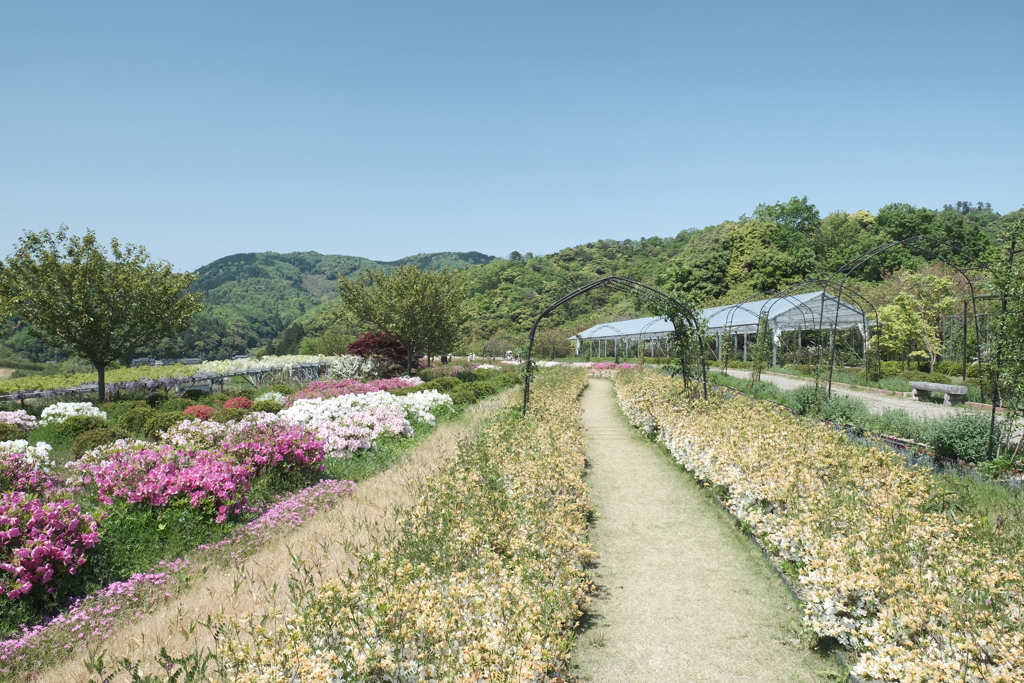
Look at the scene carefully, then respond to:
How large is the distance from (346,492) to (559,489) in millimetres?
2755

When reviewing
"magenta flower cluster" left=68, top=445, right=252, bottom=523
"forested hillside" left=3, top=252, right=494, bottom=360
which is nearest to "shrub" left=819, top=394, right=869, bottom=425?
"magenta flower cluster" left=68, top=445, right=252, bottom=523

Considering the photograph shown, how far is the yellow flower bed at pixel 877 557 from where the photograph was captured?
8.91 ft

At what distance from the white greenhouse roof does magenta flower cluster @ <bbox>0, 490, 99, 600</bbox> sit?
1449 cm

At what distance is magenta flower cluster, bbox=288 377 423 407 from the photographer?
47.0 feet

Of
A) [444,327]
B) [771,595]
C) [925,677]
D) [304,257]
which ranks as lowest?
[771,595]

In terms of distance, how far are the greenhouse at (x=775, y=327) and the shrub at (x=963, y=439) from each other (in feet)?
25.6

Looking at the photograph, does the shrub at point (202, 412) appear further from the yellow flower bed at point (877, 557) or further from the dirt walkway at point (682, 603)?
the yellow flower bed at point (877, 557)

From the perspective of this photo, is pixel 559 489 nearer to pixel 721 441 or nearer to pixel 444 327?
pixel 721 441

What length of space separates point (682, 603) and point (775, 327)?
21.4 metres

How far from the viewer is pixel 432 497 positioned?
16.6 ft

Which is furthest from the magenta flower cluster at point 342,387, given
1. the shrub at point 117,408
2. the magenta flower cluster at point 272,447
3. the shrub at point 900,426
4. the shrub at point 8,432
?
the shrub at point 900,426

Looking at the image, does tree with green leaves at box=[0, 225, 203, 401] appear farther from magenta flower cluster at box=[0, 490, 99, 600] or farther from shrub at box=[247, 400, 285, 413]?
magenta flower cluster at box=[0, 490, 99, 600]

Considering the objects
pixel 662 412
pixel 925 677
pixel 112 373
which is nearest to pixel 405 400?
pixel 662 412

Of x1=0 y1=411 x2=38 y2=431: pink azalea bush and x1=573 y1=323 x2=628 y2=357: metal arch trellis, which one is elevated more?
x1=573 y1=323 x2=628 y2=357: metal arch trellis
